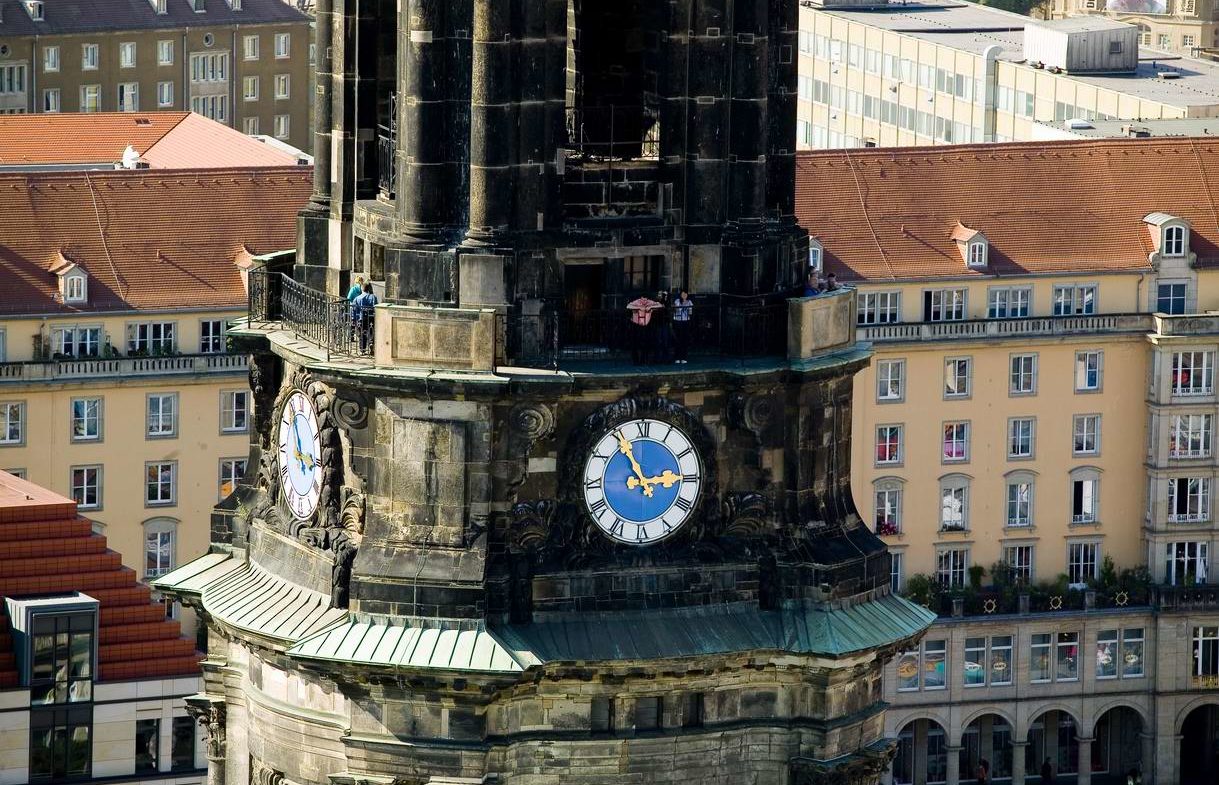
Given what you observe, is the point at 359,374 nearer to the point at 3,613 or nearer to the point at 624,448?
the point at 624,448

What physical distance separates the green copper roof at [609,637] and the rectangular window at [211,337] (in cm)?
9875

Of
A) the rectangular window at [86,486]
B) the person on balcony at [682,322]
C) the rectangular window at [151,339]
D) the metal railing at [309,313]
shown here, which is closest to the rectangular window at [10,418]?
the rectangular window at [86,486]

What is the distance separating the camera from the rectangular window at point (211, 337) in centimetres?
19075

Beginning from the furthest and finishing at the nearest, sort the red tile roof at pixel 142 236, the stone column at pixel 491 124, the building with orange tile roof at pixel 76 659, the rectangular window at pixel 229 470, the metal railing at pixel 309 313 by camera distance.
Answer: the rectangular window at pixel 229 470 < the red tile roof at pixel 142 236 < the building with orange tile roof at pixel 76 659 < the metal railing at pixel 309 313 < the stone column at pixel 491 124

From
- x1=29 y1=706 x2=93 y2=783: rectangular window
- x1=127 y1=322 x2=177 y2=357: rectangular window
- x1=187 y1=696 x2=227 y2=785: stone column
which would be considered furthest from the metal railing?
x1=127 y1=322 x2=177 y2=357: rectangular window

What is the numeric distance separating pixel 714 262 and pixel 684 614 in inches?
248

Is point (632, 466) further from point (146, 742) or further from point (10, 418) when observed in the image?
point (10, 418)

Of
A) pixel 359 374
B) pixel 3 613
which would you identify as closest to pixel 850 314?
pixel 359 374

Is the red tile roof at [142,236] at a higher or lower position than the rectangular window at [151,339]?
higher

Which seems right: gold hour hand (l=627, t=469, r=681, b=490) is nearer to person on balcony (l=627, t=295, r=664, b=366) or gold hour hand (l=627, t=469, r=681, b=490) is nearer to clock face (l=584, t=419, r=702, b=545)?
clock face (l=584, t=419, r=702, b=545)

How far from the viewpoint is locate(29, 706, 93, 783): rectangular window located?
15788cm

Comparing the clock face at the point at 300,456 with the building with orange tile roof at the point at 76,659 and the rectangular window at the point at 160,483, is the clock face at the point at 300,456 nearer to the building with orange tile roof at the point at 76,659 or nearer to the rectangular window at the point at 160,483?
the building with orange tile roof at the point at 76,659

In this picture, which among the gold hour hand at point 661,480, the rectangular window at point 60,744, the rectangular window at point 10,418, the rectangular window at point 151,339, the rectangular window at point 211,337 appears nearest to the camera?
the gold hour hand at point 661,480

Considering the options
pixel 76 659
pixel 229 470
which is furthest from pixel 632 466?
pixel 229 470
